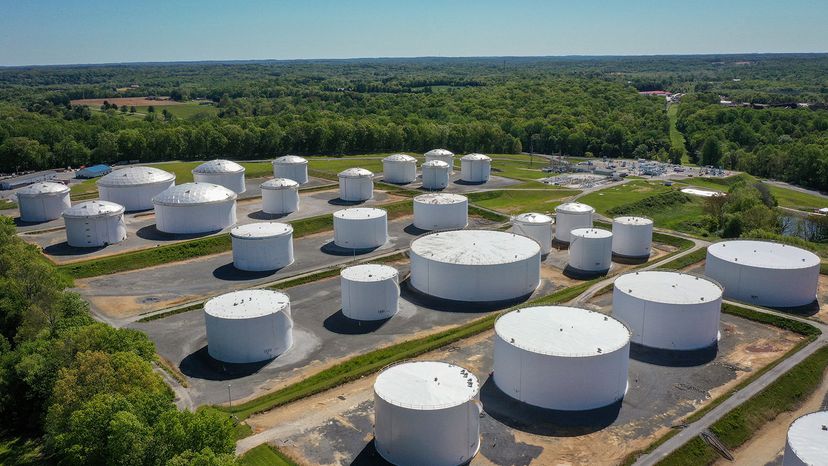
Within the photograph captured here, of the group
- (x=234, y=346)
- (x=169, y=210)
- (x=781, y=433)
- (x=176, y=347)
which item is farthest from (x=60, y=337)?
(x=781, y=433)

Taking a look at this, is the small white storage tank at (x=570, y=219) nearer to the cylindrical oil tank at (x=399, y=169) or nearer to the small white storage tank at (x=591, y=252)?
the small white storage tank at (x=591, y=252)

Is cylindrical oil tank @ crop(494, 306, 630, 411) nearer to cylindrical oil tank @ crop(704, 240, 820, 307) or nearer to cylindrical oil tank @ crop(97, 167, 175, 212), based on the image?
cylindrical oil tank @ crop(704, 240, 820, 307)

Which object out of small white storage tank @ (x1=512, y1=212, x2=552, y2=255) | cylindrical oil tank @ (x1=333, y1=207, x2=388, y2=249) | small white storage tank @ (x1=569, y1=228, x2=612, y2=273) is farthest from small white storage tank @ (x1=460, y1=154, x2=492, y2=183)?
small white storage tank @ (x1=569, y1=228, x2=612, y2=273)

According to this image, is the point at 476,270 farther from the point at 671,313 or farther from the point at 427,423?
the point at 427,423

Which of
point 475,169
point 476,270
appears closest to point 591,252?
point 476,270

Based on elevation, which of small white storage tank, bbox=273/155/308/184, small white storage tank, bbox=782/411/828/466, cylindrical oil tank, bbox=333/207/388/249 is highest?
small white storage tank, bbox=273/155/308/184

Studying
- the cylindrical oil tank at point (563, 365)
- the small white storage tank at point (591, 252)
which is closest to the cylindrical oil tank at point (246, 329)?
the cylindrical oil tank at point (563, 365)

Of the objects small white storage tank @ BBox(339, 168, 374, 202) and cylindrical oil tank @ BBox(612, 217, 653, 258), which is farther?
small white storage tank @ BBox(339, 168, 374, 202)
